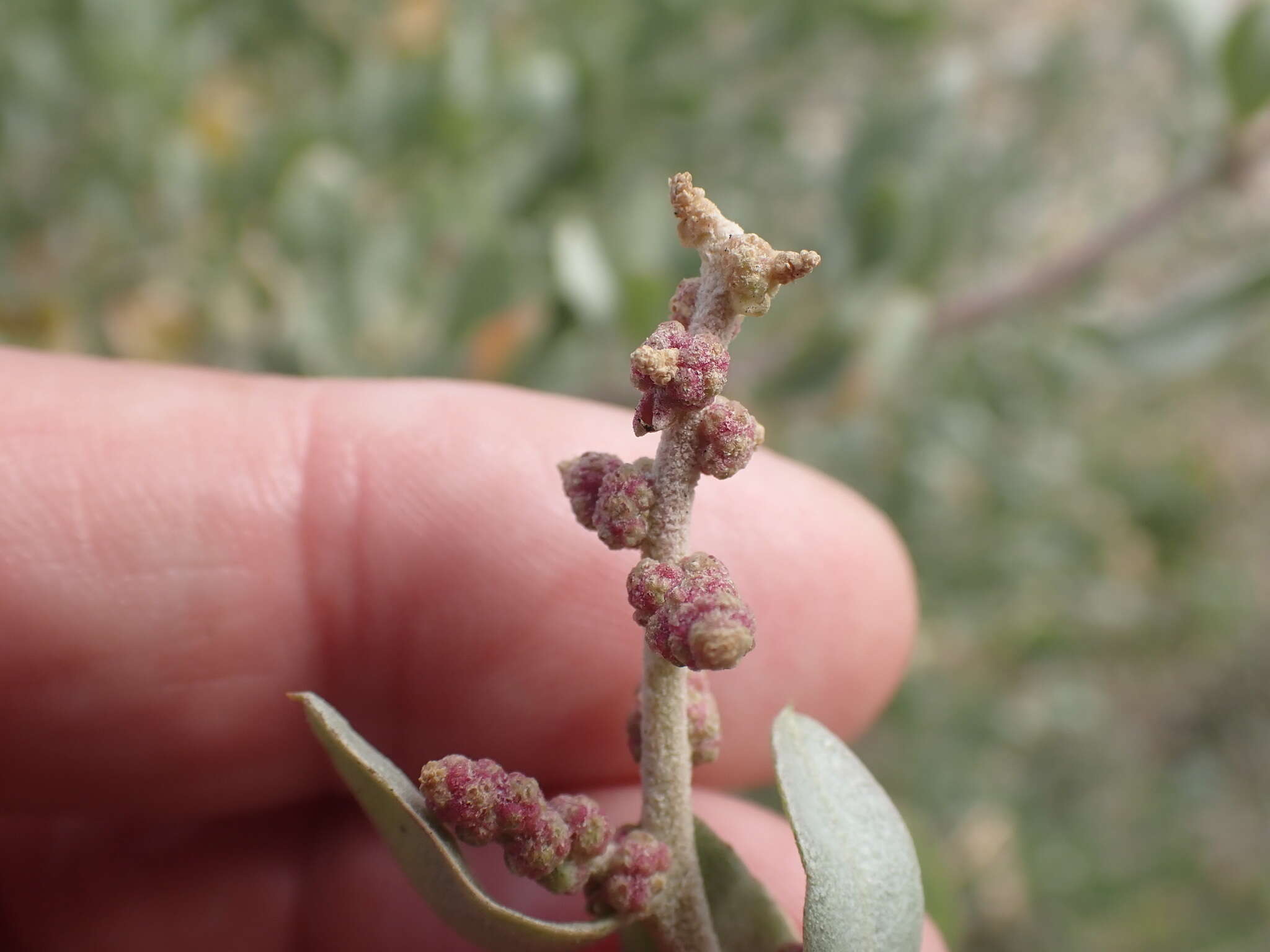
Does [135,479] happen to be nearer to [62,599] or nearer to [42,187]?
[62,599]

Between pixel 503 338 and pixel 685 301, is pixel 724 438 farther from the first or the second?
pixel 503 338

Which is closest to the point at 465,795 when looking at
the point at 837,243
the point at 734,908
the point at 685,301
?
the point at 734,908

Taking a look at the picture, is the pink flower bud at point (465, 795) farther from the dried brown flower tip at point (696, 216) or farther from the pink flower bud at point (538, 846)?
the dried brown flower tip at point (696, 216)

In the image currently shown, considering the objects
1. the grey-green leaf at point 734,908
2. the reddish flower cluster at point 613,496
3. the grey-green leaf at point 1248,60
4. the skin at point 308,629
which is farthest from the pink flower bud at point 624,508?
the grey-green leaf at point 1248,60

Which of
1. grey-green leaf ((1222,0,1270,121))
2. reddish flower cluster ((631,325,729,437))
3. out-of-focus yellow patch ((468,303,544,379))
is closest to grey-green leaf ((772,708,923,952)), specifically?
reddish flower cluster ((631,325,729,437))

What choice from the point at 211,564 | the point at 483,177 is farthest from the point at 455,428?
the point at 483,177
